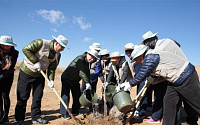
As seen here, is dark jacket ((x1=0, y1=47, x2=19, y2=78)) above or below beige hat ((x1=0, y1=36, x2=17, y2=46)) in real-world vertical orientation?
below

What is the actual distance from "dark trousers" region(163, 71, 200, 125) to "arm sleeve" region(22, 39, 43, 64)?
9.53 ft

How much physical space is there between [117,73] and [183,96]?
7.11 feet

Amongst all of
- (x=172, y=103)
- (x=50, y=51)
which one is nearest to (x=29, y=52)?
(x=50, y=51)

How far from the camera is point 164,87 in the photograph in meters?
4.18

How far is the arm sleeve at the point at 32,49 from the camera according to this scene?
3.74m

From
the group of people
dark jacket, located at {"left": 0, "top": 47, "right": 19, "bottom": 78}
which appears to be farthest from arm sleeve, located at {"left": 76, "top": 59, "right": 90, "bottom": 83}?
dark jacket, located at {"left": 0, "top": 47, "right": 19, "bottom": 78}

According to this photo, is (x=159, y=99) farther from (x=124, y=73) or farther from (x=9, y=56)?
(x=9, y=56)

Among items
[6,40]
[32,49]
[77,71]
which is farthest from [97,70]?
[6,40]

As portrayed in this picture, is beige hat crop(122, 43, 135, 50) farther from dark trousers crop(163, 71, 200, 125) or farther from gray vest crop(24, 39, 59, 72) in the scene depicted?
gray vest crop(24, 39, 59, 72)

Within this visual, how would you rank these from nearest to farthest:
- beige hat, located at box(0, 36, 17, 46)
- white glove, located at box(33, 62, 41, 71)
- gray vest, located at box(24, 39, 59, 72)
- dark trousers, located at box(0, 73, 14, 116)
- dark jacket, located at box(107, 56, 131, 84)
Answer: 1. beige hat, located at box(0, 36, 17, 46)
2. white glove, located at box(33, 62, 41, 71)
3. gray vest, located at box(24, 39, 59, 72)
4. dark trousers, located at box(0, 73, 14, 116)
5. dark jacket, located at box(107, 56, 131, 84)

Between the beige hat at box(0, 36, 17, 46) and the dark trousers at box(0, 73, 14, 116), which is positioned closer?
the beige hat at box(0, 36, 17, 46)

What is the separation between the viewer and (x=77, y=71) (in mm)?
4543

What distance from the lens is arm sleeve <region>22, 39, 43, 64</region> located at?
374 cm

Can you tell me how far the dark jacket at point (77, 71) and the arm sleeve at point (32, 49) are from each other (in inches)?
39.9
